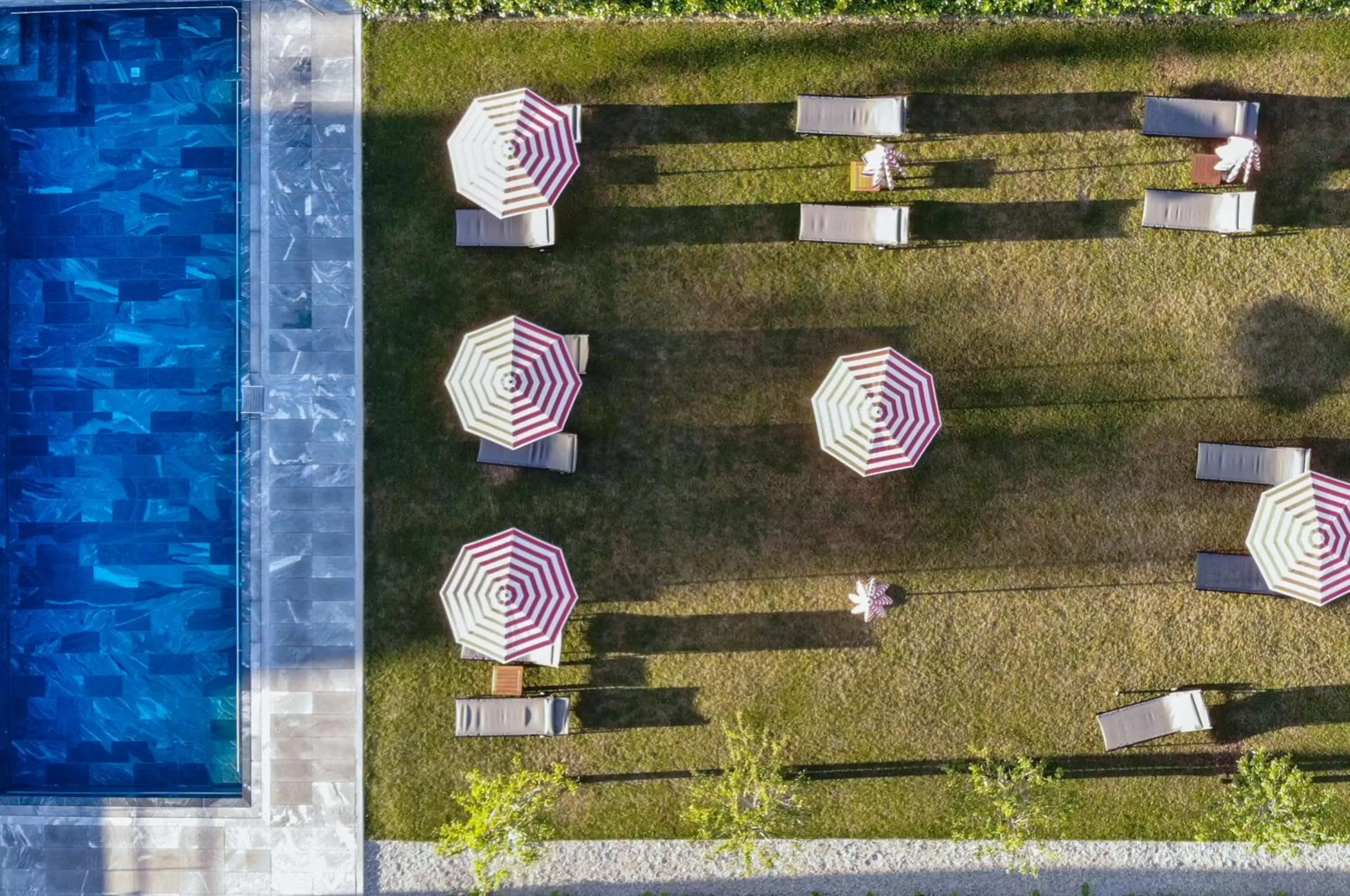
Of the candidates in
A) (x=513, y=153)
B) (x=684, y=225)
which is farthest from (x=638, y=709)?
(x=513, y=153)

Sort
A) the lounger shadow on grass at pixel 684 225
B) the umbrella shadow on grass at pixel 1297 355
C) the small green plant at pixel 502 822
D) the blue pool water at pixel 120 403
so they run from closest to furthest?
the small green plant at pixel 502 822 → the umbrella shadow on grass at pixel 1297 355 → the lounger shadow on grass at pixel 684 225 → the blue pool water at pixel 120 403

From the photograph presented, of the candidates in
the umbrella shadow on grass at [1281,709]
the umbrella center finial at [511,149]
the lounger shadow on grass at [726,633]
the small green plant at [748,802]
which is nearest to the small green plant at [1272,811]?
the umbrella shadow on grass at [1281,709]

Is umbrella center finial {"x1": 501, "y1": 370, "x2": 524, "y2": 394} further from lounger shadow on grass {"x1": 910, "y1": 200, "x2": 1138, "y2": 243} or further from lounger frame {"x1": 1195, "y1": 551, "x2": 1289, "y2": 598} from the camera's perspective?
lounger frame {"x1": 1195, "y1": 551, "x2": 1289, "y2": 598}

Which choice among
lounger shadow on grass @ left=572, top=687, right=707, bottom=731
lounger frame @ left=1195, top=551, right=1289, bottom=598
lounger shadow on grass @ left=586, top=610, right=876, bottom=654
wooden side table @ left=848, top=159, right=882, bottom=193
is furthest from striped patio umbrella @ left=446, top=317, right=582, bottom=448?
lounger frame @ left=1195, top=551, right=1289, bottom=598

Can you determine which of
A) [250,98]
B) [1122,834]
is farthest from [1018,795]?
[250,98]

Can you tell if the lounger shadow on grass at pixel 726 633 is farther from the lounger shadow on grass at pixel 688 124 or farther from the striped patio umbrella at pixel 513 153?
the lounger shadow on grass at pixel 688 124

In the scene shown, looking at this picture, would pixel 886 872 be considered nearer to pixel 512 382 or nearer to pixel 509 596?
pixel 509 596
